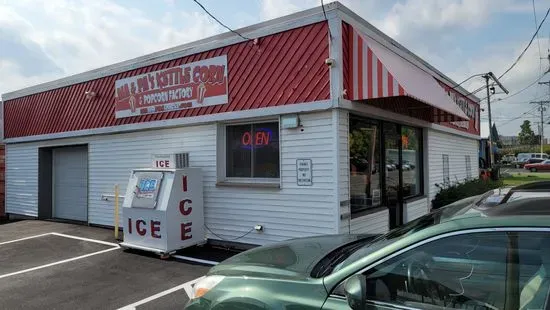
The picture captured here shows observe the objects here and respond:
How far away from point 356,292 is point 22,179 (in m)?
14.2

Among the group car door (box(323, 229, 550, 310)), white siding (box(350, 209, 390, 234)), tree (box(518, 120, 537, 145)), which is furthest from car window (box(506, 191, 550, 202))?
tree (box(518, 120, 537, 145))

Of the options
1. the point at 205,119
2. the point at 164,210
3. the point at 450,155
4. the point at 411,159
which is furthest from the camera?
the point at 450,155

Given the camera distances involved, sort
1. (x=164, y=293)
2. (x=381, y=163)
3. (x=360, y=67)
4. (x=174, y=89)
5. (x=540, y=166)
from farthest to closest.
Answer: (x=540, y=166) → (x=174, y=89) → (x=381, y=163) → (x=360, y=67) → (x=164, y=293)

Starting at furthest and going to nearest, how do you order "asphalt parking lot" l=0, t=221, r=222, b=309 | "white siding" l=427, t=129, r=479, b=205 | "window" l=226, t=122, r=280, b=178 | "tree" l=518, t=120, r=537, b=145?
"tree" l=518, t=120, r=537, b=145, "white siding" l=427, t=129, r=479, b=205, "window" l=226, t=122, r=280, b=178, "asphalt parking lot" l=0, t=221, r=222, b=309

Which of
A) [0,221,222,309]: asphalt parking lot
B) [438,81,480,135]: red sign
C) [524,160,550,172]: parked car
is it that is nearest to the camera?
[0,221,222,309]: asphalt parking lot

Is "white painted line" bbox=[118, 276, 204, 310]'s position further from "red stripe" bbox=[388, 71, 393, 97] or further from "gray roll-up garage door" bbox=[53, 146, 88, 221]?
"gray roll-up garage door" bbox=[53, 146, 88, 221]

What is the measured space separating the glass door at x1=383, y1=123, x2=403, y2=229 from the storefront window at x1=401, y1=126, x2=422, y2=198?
385 mm

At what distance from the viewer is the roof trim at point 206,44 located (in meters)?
7.09

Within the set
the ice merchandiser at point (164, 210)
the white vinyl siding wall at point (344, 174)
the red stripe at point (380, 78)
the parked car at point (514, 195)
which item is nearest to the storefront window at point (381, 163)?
the white vinyl siding wall at point (344, 174)

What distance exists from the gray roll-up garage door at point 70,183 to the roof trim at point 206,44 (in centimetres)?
202

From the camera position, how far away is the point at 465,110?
1405 cm

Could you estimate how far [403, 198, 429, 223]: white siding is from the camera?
934cm

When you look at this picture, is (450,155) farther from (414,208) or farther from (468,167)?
(414,208)

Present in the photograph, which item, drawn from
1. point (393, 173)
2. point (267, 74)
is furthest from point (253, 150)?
point (393, 173)
